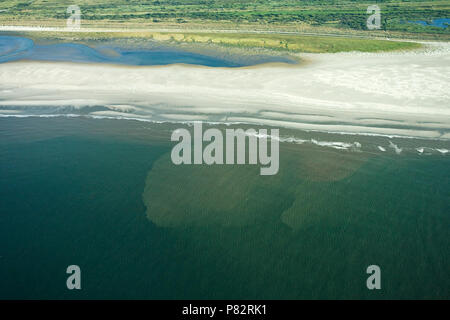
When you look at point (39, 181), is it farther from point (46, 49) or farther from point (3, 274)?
point (46, 49)

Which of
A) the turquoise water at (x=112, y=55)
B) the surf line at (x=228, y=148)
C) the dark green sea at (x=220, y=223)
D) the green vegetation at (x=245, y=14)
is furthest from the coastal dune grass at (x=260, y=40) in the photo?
the dark green sea at (x=220, y=223)

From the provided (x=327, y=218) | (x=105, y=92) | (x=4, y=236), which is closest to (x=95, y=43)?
(x=105, y=92)

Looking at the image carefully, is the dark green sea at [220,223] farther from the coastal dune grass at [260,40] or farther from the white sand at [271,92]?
the coastal dune grass at [260,40]

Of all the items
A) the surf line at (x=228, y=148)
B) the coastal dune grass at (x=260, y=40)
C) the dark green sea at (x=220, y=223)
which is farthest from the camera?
the coastal dune grass at (x=260, y=40)

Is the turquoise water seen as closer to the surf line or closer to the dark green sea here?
the surf line

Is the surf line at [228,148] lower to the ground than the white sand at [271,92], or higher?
lower

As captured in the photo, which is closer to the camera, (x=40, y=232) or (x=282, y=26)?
(x=40, y=232)
